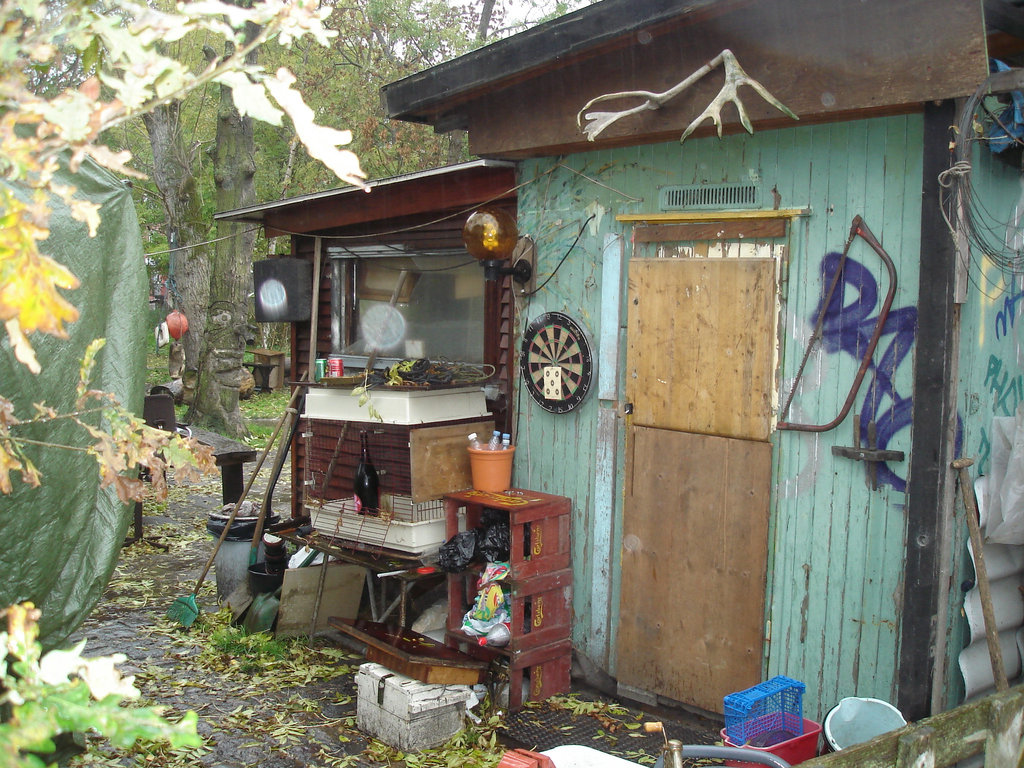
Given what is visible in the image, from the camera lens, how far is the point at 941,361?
4402mm

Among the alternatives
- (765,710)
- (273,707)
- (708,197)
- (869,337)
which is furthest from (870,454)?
(273,707)

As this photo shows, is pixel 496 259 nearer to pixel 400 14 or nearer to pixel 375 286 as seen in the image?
pixel 375 286

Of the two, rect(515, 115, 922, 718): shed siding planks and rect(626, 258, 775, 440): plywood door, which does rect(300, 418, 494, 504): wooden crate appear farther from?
rect(515, 115, 922, 718): shed siding planks

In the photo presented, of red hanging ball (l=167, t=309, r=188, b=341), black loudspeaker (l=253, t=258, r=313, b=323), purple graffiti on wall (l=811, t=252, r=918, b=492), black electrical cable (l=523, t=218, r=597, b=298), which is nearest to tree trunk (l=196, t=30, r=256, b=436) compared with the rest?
red hanging ball (l=167, t=309, r=188, b=341)

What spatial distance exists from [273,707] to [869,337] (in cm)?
437

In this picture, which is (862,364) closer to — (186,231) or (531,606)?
(531,606)

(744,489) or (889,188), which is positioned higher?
(889,188)

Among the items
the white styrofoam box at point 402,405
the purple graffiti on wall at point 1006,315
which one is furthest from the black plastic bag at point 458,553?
the purple graffiti on wall at point 1006,315

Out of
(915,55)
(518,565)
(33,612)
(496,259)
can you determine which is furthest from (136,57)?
(496,259)

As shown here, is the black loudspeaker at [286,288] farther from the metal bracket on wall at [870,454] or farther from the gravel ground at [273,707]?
the metal bracket on wall at [870,454]

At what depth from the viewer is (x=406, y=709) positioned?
538cm

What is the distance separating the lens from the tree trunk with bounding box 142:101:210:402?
1827 cm

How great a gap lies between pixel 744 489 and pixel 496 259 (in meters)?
2.50

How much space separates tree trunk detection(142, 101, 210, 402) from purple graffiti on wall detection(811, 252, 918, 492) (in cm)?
1497
